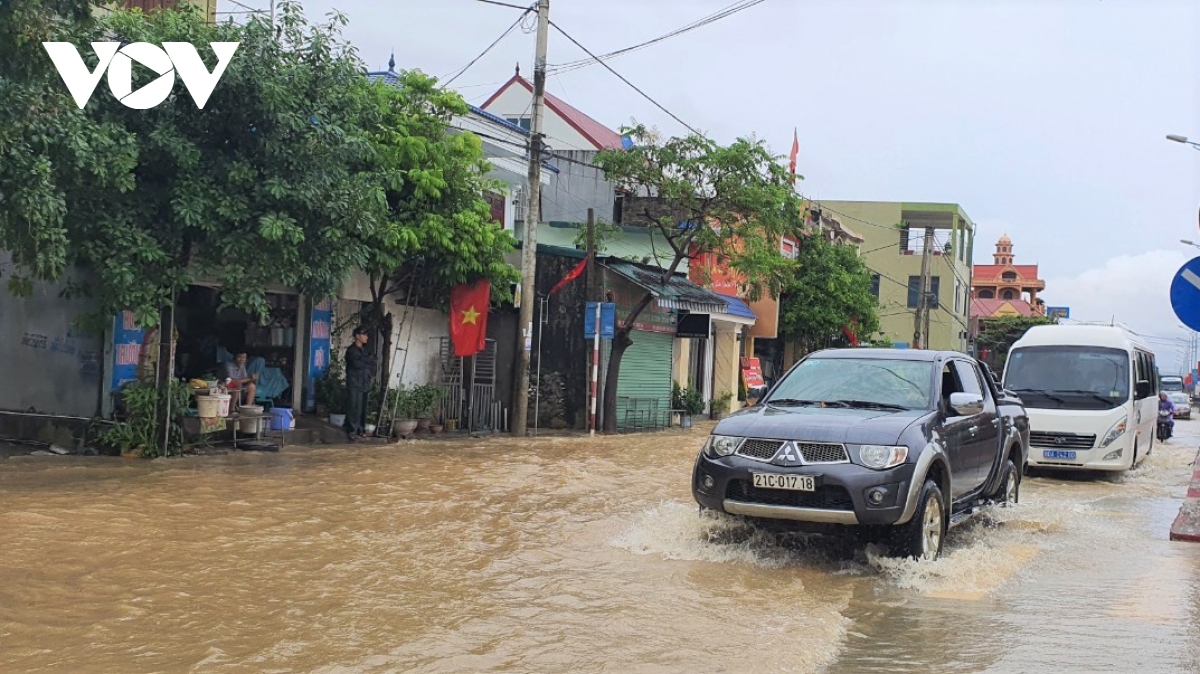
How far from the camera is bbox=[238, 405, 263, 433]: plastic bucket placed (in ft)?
46.5

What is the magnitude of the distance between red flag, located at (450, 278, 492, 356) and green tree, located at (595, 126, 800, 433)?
13.1 ft

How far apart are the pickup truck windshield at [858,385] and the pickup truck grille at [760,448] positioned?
0.96 meters

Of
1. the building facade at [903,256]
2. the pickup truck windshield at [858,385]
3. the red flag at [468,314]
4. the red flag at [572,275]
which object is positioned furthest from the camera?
the building facade at [903,256]

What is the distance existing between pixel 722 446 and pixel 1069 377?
10292mm

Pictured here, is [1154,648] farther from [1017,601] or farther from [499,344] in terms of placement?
[499,344]

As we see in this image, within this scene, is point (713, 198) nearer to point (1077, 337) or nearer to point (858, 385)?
point (1077, 337)

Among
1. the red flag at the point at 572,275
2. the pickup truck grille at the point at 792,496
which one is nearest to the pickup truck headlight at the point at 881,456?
the pickup truck grille at the point at 792,496

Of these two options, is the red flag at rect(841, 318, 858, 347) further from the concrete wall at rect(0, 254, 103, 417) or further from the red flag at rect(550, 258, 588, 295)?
the concrete wall at rect(0, 254, 103, 417)

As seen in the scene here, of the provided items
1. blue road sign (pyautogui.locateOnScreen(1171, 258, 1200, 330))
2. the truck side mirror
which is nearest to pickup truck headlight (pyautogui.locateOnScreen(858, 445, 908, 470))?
the truck side mirror

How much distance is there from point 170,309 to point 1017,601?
10.5m

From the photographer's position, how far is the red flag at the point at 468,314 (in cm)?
1716

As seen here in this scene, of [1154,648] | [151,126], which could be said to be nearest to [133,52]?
[151,126]

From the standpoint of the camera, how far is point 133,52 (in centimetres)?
1132

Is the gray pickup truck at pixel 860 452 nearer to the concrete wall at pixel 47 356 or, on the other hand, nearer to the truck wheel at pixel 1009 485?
the truck wheel at pixel 1009 485
